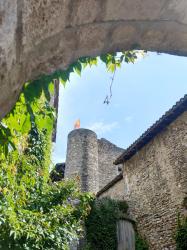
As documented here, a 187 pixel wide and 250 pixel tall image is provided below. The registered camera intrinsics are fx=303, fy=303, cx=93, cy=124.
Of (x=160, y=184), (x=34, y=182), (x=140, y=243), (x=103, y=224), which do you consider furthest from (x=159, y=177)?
(x=34, y=182)

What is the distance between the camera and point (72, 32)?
1314 mm

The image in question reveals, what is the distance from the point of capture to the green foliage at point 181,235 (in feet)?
27.2

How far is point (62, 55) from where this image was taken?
1.37m

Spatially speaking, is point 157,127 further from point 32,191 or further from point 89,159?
point 89,159

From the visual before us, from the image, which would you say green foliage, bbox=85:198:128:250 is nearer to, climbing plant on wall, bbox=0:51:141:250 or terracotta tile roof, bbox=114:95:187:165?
terracotta tile roof, bbox=114:95:187:165

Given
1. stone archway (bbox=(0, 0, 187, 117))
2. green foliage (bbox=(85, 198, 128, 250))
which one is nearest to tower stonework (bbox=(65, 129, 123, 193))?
green foliage (bbox=(85, 198, 128, 250))

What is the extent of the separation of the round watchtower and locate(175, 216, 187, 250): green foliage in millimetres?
10350

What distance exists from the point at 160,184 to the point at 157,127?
1899 millimetres

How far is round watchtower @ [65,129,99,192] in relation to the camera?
1914cm

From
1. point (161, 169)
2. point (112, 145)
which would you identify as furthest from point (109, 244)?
point (112, 145)

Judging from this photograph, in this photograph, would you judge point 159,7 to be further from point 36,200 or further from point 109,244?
point 109,244

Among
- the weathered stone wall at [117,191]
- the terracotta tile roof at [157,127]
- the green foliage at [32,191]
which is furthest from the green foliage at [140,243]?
the green foliage at [32,191]

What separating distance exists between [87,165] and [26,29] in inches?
741

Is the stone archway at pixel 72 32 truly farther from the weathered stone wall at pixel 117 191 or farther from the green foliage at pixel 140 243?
the weathered stone wall at pixel 117 191
